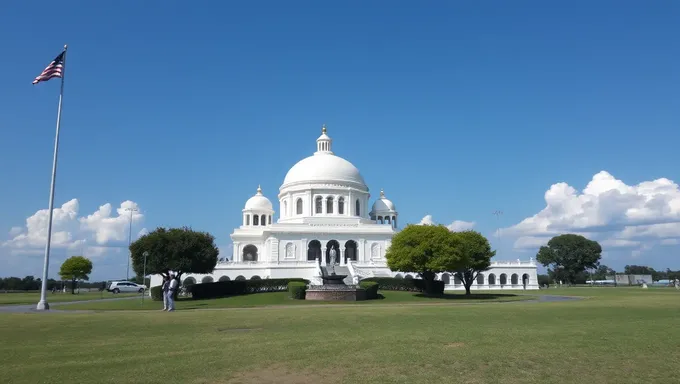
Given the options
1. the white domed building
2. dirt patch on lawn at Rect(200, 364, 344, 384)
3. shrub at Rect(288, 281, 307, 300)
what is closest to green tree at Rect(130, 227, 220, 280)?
shrub at Rect(288, 281, 307, 300)

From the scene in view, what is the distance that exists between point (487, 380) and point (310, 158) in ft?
286

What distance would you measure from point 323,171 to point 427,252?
38.9 m

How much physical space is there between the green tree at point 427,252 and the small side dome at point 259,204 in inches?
1779

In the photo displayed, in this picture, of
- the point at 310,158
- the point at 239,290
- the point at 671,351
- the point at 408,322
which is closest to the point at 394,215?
the point at 310,158

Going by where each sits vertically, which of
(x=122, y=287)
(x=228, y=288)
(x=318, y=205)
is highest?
(x=318, y=205)

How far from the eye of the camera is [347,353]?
13.6 m

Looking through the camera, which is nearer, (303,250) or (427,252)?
(427,252)

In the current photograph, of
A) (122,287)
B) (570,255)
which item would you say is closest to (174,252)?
(122,287)

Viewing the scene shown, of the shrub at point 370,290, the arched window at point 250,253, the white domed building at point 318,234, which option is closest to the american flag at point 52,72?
the shrub at point 370,290

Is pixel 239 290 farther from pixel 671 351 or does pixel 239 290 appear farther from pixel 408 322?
pixel 671 351

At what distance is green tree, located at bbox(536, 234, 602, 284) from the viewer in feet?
409

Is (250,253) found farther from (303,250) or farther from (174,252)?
(174,252)

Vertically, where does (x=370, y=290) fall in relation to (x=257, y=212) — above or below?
below

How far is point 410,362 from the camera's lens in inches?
488
